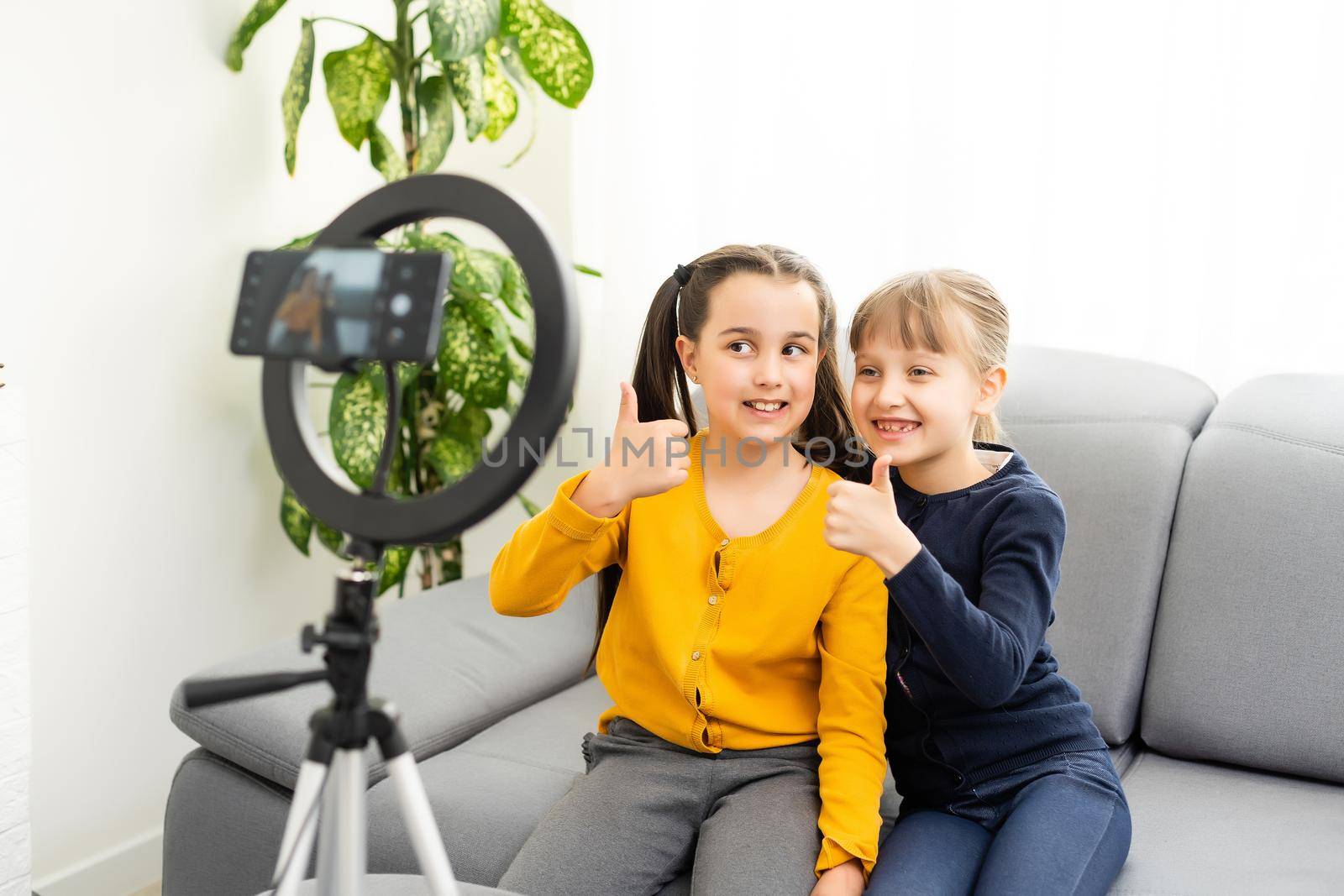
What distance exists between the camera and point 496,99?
83.2 inches

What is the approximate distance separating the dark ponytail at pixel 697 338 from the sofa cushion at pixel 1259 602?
532mm

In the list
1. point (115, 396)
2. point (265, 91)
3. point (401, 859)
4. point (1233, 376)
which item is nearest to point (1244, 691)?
point (1233, 376)

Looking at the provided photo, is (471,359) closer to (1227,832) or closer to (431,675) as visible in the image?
(431,675)

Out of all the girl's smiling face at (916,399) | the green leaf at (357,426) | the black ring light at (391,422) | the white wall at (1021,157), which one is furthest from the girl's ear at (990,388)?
the green leaf at (357,426)

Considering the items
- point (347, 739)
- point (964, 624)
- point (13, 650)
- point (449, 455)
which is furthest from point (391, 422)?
point (449, 455)

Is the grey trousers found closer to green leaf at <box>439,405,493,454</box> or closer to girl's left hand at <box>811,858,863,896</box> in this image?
girl's left hand at <box>811,858,863,896</box>

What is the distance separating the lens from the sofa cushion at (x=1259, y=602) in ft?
4.70

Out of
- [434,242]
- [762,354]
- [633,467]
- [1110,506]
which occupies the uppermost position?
[434,242]

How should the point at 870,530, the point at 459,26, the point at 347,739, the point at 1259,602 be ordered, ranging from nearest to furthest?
1. the point at 347,739
2. the point at 870,530
3. the point at 1259,602
4. the point at 459,26

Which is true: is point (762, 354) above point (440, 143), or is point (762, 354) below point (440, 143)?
below

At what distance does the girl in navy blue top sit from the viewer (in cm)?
108

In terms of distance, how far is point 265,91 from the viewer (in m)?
2.11

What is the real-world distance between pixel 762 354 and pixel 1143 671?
2.50 feet

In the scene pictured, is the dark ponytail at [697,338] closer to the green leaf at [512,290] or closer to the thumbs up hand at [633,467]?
the thumbs up hand at [633,467]
